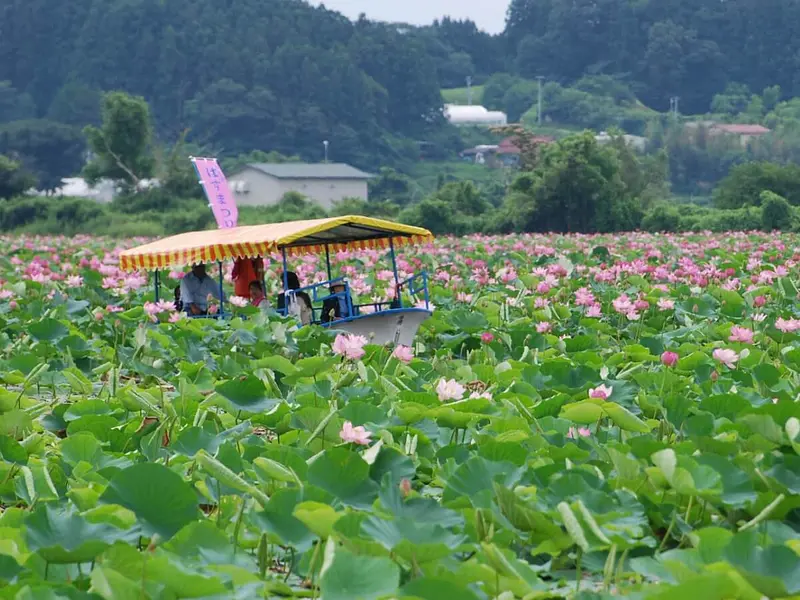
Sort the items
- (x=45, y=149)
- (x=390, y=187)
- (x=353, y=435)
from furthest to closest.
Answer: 1. (x=390, y=187)
2. (x=45, y=149)
3. (x=353, y=435)

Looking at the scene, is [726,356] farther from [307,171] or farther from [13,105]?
[13,105]

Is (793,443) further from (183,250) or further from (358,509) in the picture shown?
(183,250)

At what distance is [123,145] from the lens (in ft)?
142

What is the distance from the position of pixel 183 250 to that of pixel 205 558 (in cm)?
644

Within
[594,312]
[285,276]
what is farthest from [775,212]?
[594,312]

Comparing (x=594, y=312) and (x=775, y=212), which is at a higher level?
(x=594, y=312)

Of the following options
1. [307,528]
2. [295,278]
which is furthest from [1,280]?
[307,528]

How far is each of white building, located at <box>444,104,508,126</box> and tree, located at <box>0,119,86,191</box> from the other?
32.4 m

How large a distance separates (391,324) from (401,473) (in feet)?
15.8

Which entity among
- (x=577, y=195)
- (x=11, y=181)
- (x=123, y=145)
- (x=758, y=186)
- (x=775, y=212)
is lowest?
(x=11, y=181)

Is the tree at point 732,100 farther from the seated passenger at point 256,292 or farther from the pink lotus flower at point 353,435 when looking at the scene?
the pink lotus flower at point 353,435

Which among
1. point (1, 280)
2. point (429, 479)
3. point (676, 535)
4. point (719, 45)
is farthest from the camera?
point (719, 45)

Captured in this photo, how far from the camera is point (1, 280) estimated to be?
12734 millimetres

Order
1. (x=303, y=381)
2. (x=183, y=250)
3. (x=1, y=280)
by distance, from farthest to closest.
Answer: (x=1, y=280) → (x=183, y=250) → (x=303, y=381)
